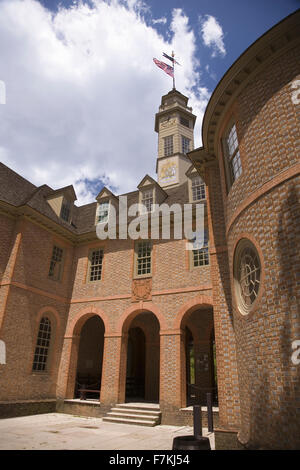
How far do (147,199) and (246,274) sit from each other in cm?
1051

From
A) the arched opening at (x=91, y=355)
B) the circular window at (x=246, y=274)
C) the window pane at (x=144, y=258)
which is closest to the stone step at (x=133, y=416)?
the arched opening at (x=91, y=355)

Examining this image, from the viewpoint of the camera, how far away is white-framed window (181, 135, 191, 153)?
27200 millimetres

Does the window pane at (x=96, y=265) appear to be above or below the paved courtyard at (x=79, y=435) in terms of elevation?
above

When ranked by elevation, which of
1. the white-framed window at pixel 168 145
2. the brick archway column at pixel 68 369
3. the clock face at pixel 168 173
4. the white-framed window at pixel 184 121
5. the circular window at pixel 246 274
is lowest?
the brick archway column at pixel 68 369

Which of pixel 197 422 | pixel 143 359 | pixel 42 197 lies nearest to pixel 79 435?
pixel 197 422

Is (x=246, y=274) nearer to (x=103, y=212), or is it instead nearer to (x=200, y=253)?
(x=200, y=253)

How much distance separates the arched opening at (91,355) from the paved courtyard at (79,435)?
191 inches

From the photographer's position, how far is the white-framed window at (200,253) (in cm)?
1340

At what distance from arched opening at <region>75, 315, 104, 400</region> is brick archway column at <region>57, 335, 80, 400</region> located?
173 centimetres

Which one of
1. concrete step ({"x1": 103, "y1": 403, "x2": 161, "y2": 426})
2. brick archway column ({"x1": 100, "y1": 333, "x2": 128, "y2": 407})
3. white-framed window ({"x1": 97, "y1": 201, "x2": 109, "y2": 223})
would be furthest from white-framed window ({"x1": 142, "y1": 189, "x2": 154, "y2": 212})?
concrete step ({"x1": 103, "y1": 403, "x2": 161, "y2": 426})

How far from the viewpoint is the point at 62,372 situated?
1488cm

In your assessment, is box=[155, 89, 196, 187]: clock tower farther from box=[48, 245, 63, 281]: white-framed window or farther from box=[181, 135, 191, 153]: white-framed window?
box=[48, 245, 63, 281]: white-framed window

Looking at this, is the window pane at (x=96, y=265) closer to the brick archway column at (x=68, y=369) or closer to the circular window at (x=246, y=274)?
the brick archway column at (x=68, y=369)

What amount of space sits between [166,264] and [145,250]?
1.62m
